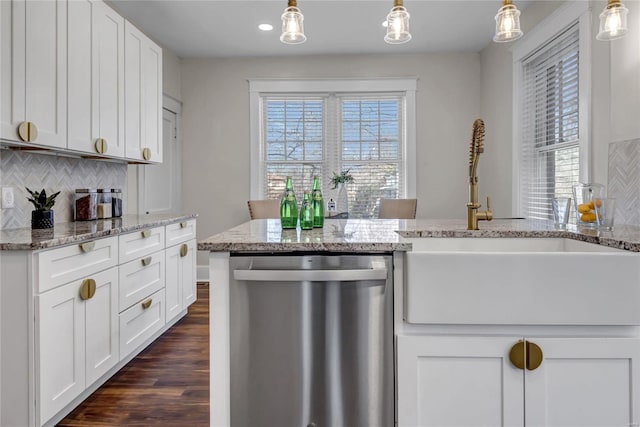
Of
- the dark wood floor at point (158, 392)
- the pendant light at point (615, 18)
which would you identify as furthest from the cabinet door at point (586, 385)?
the dark wood floor at point (158, 392)

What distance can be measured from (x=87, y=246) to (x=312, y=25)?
2.89 metres

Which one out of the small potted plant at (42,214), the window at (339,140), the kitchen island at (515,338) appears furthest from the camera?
the window at (339,140)

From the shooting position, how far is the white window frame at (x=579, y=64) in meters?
2.81

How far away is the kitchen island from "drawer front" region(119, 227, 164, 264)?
1.32 meters

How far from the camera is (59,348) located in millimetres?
1888

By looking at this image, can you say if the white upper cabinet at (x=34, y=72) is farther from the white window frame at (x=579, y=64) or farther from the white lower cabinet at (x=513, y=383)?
the white window frame at (x=579, y=64)

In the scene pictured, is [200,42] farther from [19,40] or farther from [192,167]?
[19,40]

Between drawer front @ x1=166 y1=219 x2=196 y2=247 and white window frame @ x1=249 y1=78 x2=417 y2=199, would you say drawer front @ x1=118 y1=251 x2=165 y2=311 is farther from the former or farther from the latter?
white window frame @ x1=249 y1=78 x2=417 y2=199

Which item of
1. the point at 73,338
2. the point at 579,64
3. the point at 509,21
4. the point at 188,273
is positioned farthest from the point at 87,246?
the point at 579,64

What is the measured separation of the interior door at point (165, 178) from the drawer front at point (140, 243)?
3.81 feet

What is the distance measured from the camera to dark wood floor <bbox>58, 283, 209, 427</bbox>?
203 centimetres

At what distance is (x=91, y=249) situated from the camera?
2143mm

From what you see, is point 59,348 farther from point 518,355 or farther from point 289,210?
point 518,355

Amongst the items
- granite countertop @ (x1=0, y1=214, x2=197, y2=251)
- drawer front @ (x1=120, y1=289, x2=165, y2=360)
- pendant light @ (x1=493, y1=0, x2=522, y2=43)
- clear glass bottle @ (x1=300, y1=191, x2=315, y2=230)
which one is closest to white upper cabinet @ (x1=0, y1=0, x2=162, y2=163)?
granite countertop @ (x1=0, y1=214, x2=197, y2=251)
